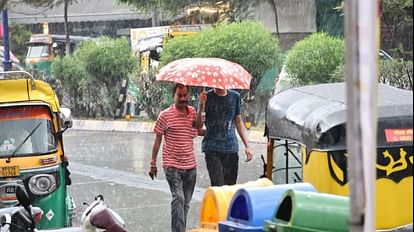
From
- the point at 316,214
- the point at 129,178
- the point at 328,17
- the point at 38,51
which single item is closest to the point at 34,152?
the point at 316,214

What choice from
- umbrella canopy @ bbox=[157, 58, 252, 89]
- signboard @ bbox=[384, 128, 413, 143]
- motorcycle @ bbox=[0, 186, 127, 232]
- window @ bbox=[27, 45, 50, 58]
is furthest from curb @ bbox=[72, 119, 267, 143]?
signboard @ bbox=[384, 128, 413, 143]

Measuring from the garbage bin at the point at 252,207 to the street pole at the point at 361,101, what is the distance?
62.4 inches

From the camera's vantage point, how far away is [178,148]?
842 cm

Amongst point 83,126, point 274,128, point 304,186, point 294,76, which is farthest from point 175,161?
point 83,126

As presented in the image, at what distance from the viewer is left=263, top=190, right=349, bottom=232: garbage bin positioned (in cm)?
399

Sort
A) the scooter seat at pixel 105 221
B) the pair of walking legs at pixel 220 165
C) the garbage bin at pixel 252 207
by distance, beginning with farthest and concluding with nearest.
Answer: the pair of walking legs at pixel 220 165, the scooter seat at pixel 105 221, the garbage bin at pixel 252 207

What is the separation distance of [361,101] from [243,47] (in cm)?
1780

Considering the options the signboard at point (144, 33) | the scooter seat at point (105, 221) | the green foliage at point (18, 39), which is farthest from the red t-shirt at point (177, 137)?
the green foliage at point (18, 39)

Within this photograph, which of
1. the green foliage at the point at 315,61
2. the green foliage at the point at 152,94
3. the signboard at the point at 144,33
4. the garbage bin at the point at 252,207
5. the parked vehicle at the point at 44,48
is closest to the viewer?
the garbage bin at the point at 252,207

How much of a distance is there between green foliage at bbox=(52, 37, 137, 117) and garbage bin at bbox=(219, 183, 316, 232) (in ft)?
65.1

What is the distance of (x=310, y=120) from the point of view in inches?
241

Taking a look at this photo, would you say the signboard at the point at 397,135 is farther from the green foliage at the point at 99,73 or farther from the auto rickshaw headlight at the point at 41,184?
the green foliage at the point at 99,73

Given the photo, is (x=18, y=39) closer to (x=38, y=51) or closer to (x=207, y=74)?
(x=38, y=51)

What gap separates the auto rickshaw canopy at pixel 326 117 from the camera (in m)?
5.78
